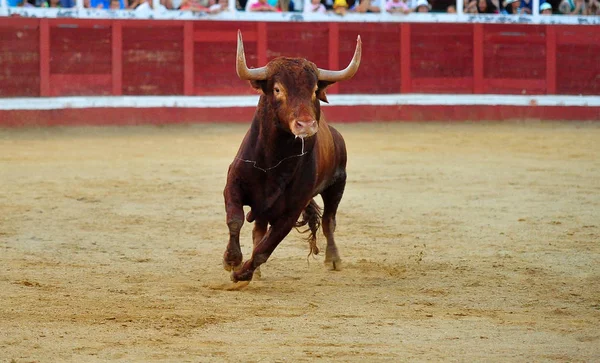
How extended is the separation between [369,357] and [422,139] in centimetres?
808

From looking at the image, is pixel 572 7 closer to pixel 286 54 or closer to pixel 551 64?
pixel 551 64

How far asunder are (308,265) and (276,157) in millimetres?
863

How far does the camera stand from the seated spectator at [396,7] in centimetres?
1298

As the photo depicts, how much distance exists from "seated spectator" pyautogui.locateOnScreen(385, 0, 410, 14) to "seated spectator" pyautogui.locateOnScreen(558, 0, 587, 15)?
2.14 metres

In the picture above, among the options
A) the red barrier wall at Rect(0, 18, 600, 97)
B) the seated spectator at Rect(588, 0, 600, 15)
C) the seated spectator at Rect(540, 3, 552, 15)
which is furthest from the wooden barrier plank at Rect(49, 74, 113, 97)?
the seated spectator at Rect(588, 0, 600, 15)

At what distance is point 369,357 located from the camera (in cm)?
332

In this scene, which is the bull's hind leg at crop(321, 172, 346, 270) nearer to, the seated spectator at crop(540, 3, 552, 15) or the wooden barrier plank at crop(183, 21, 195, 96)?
the wooden barrier plank at crop(183, 21, 195, 96)

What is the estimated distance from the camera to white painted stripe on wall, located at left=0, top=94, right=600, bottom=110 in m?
11.6


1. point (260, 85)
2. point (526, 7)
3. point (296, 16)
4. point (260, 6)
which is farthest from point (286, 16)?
point (260, 85)

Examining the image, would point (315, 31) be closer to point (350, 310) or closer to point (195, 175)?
point (195, 175)

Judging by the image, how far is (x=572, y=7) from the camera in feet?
44.8

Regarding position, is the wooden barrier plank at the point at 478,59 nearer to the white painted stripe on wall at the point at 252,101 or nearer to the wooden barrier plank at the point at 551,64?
the white painted stripe on wall at the point at 252,101

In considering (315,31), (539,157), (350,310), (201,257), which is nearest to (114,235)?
(201,257)

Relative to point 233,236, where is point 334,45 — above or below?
above
